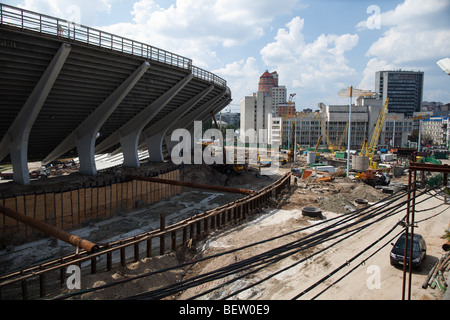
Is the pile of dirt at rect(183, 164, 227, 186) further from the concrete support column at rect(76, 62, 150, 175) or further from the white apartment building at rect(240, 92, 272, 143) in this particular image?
the white apartment building at rect(240, 92, 272, 143)

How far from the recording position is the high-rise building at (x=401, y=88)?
149 metres

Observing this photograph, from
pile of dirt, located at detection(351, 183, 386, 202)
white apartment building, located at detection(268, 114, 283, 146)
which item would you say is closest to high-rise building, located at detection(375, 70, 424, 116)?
white apartment building, located at detection(268, 114, 283, 146)

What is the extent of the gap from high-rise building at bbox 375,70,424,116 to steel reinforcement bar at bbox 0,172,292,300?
156634 millimetres

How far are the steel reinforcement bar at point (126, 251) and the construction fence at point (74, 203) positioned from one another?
489cm

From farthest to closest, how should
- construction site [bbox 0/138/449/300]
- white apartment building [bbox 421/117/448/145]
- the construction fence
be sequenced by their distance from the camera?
white apartment building [bbox 421/117/448/145]
the construction fence
construction site [bbox 0/138/449/300]

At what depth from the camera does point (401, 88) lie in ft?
493

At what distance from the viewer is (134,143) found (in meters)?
26.7

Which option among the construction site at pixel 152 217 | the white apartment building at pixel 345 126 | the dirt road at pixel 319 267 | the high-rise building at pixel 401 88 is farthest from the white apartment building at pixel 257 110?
the dirt road at pixel 319 267

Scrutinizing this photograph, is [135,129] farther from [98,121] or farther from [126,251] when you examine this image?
[126,251]

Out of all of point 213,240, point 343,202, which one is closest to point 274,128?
point 343,202

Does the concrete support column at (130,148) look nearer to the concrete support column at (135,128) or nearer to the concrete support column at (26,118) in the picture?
the concrete support column at (135,128)

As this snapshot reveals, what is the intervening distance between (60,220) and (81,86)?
811 cm

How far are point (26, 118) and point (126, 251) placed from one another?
10.1 metres

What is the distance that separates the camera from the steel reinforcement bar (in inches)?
340
